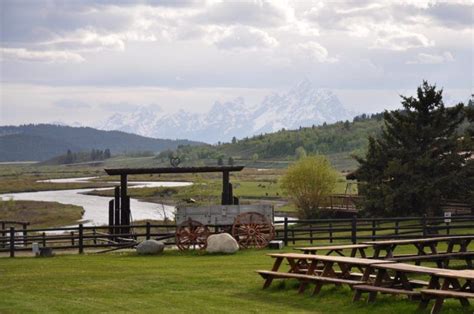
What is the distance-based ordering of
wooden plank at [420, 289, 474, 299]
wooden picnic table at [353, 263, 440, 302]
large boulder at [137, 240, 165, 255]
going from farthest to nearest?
1. large boulder at [137, 240, 165, 255]
2. wooden picnic table at [353, 263, 440, 302]
3. wooden plank at [420, 289, 474, 299]

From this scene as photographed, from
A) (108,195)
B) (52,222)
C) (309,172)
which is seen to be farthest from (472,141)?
(108,195)

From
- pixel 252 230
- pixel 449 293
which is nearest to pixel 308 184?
A: pixel 252 230

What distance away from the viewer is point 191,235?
31938 millimetres

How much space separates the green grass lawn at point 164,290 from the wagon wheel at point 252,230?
4.24 meters

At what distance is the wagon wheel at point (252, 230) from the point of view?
3206 cm

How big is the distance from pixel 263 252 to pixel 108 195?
91821 millimetres

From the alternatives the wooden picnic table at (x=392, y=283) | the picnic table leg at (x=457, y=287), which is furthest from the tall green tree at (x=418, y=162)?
the picnic table leg at (x=457, y=287)

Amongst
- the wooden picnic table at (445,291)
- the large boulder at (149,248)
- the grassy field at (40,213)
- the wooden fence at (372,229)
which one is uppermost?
the wooden picnic table at (445,291)

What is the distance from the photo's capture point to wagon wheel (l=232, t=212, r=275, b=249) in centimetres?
3206

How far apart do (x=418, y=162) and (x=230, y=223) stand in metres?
18.2

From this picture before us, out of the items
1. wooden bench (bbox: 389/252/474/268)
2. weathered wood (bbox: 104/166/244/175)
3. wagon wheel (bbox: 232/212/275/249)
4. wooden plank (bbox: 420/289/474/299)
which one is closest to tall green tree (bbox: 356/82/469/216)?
weathered wood (bbox: 104/166/244/175)

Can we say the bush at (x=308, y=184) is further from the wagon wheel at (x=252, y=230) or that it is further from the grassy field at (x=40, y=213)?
the wagon wheel at (x=252, y=230)

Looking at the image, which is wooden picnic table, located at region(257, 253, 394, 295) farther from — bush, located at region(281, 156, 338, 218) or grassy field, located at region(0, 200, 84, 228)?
grassy field, located at region(0, 200, 84, 228)

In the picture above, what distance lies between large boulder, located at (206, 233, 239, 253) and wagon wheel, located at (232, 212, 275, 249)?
94.7 inches
